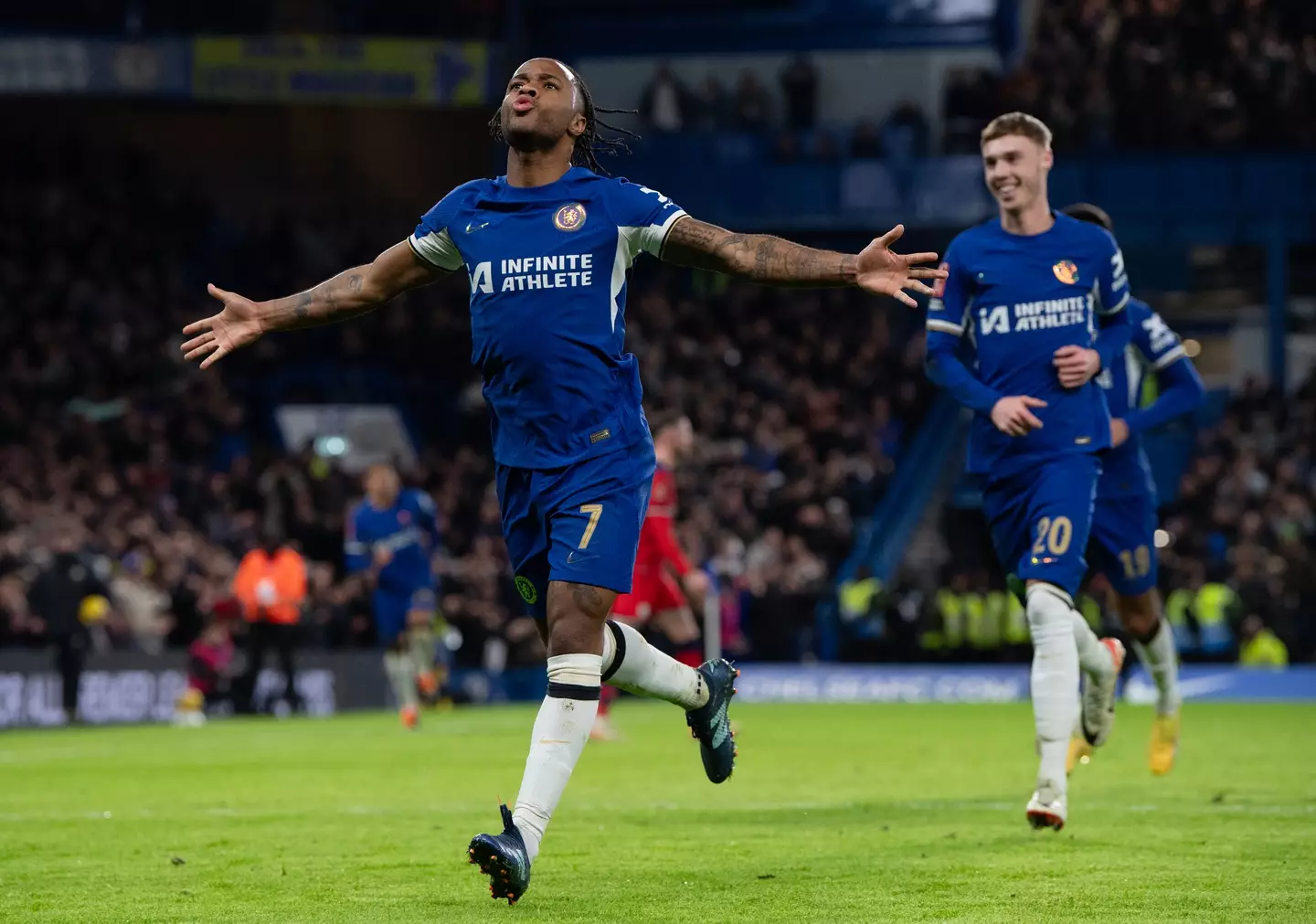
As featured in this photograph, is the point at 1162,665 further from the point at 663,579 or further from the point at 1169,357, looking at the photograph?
the point at 663,579

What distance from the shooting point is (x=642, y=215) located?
6465mm

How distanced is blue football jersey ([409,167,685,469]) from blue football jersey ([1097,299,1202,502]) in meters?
3.95

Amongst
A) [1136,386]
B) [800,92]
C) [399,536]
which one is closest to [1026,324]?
[1136,386]

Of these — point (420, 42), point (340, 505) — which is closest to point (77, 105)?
point (420, 42)

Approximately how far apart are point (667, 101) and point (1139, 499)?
26.1 meters

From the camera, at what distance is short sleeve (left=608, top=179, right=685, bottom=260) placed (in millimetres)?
6445

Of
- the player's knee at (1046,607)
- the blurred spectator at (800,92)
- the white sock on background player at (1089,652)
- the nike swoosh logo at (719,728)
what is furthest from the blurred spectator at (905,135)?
the nike swoosh logo at (719,728)

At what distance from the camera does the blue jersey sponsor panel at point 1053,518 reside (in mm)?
8273

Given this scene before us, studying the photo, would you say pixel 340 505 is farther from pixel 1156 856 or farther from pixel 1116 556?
pixel 1156 856

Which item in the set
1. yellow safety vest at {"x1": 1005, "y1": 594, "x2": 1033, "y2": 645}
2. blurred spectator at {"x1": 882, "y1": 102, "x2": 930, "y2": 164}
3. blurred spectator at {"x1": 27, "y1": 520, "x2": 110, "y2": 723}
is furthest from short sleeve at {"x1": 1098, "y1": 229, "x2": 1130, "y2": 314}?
blurred spectator at {"x1": 882, "y1": 102, "x2": 930, "y2": 164}

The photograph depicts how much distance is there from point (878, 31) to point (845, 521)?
40.9 ft

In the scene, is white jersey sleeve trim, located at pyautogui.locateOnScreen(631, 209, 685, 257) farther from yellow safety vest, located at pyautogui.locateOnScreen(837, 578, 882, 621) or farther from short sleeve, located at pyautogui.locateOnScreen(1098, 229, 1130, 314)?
yellow safety vest, located at pyautogui.locateOnScreen(837, 578, 882, 621)

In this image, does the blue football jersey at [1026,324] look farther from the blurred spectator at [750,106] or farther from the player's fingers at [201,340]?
the blurred spectator at [750,106]

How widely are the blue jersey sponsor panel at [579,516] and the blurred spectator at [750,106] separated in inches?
1115
